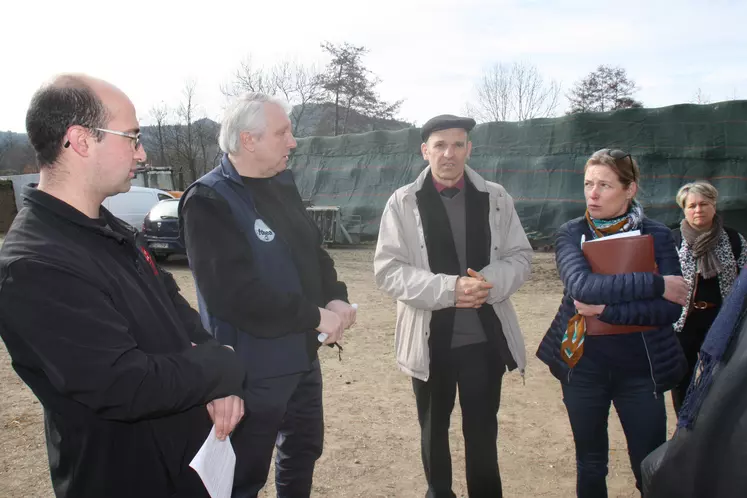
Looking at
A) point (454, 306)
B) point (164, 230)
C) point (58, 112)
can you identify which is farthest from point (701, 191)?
point (164, 230)

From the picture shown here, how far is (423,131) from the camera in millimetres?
2865

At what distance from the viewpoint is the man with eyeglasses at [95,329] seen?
50.6 inches

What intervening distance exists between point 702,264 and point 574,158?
8.64 m

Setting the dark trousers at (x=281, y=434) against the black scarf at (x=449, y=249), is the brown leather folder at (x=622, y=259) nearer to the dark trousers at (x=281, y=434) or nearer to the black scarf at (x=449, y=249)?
the black scarf at (x=449, y=249)

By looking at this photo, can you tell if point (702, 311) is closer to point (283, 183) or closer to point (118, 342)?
point (283, 183)

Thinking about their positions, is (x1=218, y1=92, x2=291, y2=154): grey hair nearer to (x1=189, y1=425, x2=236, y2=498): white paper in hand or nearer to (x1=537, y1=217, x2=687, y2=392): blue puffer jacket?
(x1=189, y1=425, x2=236, y2=498): white paper in hand

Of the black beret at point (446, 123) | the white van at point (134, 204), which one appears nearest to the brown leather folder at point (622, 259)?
the black beret at point (446, 123)

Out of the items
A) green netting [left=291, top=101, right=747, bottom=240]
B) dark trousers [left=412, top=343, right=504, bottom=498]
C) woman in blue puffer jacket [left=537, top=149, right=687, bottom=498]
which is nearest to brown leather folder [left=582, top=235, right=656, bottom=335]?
woman in blue puffer jacket [left=537, top=149, right=687, bottom=498]

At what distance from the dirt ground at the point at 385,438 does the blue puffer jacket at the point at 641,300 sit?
1005 millimetres

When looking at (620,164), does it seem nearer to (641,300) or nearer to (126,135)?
(641,300)

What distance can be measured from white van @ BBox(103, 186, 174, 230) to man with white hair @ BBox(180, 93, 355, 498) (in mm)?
11558

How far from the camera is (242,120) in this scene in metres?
2.31

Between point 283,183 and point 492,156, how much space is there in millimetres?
10931

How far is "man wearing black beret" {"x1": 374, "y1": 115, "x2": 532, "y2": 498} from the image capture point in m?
2.69
